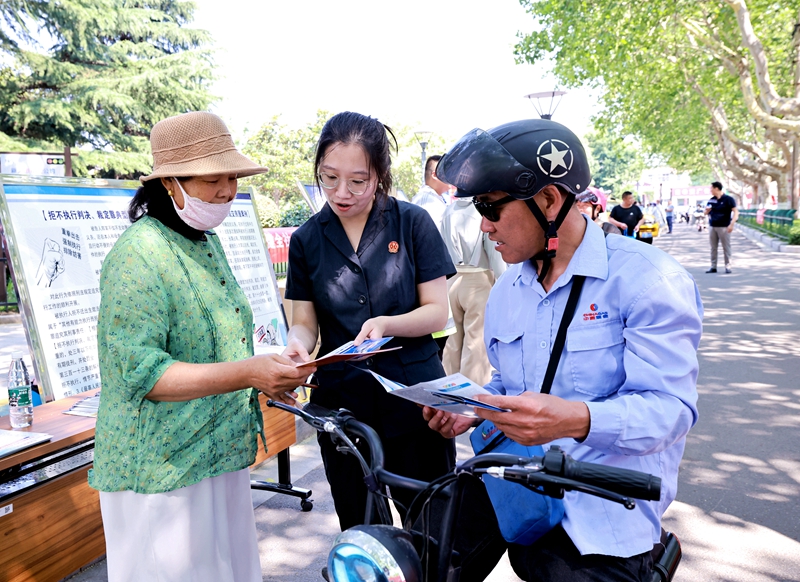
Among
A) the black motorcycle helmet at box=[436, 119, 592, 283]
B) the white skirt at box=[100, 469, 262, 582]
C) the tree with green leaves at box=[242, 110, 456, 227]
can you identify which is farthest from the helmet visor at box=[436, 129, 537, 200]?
the tree with green leaves at box=[242, 110, 456, 227]

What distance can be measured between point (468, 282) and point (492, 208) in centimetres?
467

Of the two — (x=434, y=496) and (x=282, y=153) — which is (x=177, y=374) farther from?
(x=282, y=153)

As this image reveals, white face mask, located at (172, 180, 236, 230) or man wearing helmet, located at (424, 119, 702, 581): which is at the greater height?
white face mask, located at (172, 180, 236, 230)

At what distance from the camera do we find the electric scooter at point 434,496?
1.23m

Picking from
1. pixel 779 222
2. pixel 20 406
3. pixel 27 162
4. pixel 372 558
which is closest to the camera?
pixel 372 558

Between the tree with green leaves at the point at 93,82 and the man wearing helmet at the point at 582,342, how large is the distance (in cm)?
2335

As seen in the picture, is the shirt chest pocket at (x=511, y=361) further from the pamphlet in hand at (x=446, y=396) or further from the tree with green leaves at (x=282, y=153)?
the tree with green leaves at (x=282, y=153)

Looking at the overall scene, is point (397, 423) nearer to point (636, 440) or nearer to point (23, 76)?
point (636, 440)

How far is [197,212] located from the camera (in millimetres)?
2209

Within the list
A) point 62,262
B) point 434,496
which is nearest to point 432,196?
point 62,262

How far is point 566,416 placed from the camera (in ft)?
5.30

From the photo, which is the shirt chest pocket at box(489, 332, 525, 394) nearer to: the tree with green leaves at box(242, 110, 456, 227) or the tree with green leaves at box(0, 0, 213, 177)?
the tree with green leaves at box(0, 0, 213, 177)

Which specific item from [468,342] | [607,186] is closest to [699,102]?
[468,342]

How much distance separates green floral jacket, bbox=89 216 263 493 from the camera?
1954mm
